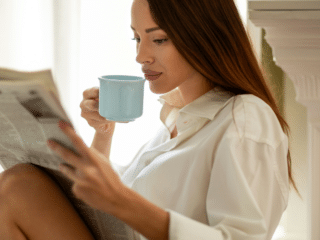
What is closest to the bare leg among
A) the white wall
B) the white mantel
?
the white mantel

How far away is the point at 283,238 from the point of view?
1956mm

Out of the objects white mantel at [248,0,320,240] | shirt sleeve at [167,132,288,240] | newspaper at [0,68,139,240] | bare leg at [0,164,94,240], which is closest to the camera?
newspaper at [0,68,139,240]

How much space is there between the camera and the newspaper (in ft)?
2.29

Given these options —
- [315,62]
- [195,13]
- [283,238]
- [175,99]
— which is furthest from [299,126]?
→ [195,13]

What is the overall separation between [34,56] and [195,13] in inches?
43.5

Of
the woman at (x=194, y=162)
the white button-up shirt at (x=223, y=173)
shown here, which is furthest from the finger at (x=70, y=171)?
the white button-up shirt at (x=223, y=173)

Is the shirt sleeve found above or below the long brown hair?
below

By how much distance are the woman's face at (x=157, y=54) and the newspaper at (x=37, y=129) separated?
0.29 meters

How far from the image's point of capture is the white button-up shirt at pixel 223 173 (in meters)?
0.82

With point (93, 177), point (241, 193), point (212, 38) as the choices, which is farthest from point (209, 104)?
point (93, 177)

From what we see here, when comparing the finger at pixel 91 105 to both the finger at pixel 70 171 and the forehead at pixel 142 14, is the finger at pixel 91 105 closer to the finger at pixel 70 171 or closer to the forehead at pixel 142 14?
the forehead at pixel 142 14

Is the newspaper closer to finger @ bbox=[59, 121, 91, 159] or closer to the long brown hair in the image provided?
finger @ bbox=[59, 121, 91, 159]

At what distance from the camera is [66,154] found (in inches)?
30.5

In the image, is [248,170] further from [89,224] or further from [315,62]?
[315,62]
